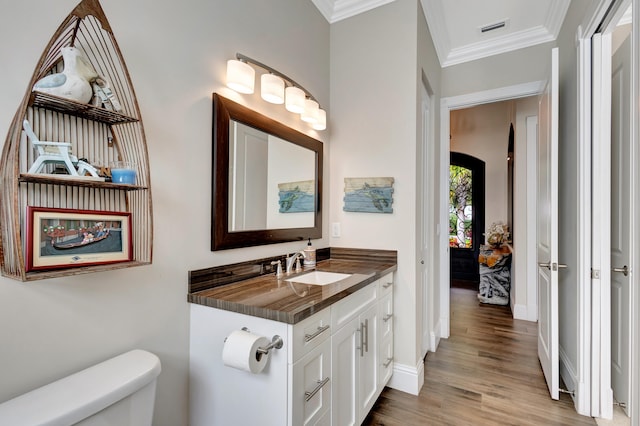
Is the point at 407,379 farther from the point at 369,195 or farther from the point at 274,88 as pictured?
the point at 274,88

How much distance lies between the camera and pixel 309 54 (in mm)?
2262

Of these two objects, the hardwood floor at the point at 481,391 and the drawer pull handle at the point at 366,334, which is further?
the hardwood floor at the point at 481,391

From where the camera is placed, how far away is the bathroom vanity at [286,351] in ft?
3.73

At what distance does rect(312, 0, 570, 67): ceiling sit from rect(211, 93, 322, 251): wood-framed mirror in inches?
44.2

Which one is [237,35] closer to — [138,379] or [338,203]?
[338,203]

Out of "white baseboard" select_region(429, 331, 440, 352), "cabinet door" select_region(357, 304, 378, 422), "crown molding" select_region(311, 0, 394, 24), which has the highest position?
"crown molding" select_region(311, 0, 394, 24)

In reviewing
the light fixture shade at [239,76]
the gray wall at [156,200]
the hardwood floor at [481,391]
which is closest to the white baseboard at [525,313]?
the hardwood floor at [481,391]

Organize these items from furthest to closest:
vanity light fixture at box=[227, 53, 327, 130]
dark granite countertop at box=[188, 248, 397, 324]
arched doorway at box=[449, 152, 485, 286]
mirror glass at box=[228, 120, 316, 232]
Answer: arched doorway at box=[449, 152, 485, 286] < mirror glass at box=[228, 120, 316, 232] < vanity light fixture at box=[227, 53, 327, 130] < dark granite countertop at box=[188, 248, 397, 324]

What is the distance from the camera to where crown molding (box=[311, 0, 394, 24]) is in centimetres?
232

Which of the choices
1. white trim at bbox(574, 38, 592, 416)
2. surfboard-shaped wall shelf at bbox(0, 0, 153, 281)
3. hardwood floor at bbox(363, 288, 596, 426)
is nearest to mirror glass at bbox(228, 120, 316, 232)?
surfboard-shaped wall shelf at bbox(0, 0, 153, 281)

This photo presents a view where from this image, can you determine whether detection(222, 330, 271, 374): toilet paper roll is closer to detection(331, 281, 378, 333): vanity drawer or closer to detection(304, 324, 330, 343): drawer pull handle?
detection(304, 324, 330, 343): drawer pull handle

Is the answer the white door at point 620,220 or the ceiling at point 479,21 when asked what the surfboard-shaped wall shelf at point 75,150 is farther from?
the white door at point 620,220

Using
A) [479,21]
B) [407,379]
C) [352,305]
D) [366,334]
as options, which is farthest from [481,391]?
[479,21]

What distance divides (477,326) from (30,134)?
389 cm
